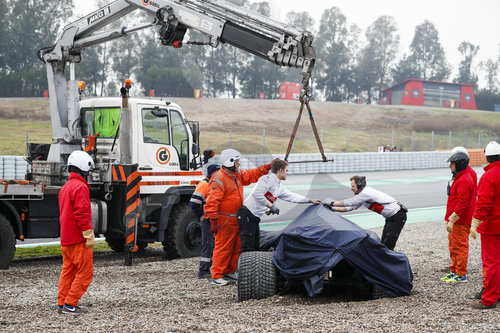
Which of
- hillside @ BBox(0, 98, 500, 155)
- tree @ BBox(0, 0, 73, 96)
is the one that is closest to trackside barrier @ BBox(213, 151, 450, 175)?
hillside @ BBox(0, 98, 500, 155)

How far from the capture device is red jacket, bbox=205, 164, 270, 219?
7.92m

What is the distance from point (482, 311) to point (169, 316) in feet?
10.8

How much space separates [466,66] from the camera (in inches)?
4237

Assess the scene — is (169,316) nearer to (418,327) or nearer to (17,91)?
(418,327)

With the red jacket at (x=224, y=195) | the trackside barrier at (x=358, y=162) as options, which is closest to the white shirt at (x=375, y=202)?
the red jacket at (x=224, y=195)

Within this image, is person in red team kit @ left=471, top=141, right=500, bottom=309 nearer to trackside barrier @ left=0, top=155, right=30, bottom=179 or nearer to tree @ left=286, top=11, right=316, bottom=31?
trackside barrier @ left=0, top=155, right=30, bottom=179

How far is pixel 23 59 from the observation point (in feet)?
206

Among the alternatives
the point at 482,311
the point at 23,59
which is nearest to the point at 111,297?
the point at 482,311

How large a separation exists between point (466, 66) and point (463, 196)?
107913mm

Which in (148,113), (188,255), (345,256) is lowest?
(188,255)

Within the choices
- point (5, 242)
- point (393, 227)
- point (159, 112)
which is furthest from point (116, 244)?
point (393, 227)

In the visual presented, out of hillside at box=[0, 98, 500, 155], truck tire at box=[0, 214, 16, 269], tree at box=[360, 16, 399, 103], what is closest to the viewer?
truck tire at box=[0, 214, 16, 269]

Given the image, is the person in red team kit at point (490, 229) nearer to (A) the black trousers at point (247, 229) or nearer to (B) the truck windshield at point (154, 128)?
(A) the black trousers at point (247, 229)

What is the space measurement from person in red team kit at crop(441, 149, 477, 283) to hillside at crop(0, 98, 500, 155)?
1058 inches
